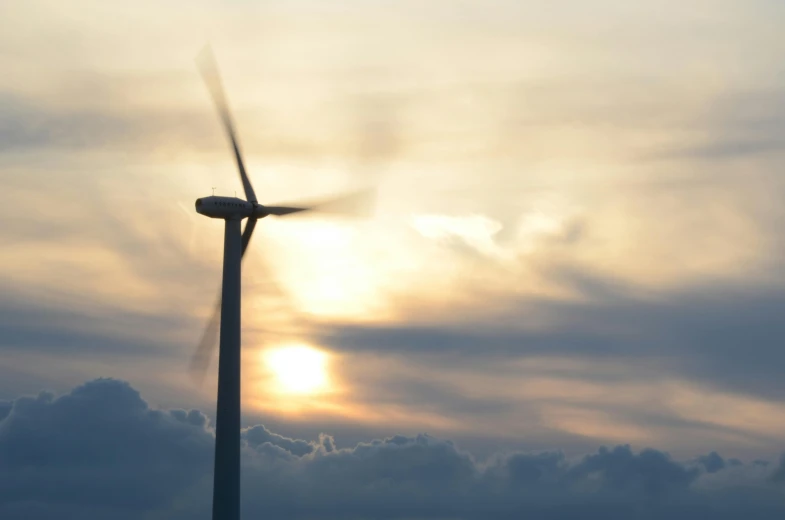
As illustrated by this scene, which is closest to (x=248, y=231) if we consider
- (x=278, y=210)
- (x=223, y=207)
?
(x=278, y=210)

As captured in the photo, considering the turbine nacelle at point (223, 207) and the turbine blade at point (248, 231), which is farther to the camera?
the turbine blade at point (248, 231)

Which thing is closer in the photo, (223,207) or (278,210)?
(223,207)

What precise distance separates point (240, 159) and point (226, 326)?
2371 centimetres

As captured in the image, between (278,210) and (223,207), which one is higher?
(278,210)

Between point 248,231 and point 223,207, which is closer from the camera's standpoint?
point 223,207

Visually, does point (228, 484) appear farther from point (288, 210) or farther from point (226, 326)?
point (288, 210)

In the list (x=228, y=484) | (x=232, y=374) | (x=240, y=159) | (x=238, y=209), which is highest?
(x=240, y=159)

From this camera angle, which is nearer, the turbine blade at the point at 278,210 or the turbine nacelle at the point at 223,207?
the turbine nacelle at the point at 223,207

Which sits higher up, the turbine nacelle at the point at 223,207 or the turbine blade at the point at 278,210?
the turbine blade at the point at 278,210

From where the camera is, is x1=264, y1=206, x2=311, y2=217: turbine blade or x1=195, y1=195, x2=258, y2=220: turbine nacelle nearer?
x1=195, y1=195, x2=258, y2=220: turbine nacelle

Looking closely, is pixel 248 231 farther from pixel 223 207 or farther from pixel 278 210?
pixel 223 207

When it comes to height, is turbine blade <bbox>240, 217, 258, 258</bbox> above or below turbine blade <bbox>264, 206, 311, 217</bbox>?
below

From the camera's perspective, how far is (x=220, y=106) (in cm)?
14088

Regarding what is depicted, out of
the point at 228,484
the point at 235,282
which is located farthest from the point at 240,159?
the point at 228,484
